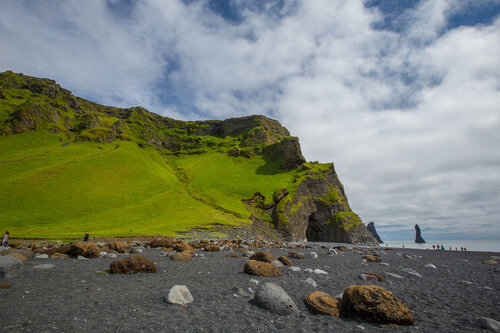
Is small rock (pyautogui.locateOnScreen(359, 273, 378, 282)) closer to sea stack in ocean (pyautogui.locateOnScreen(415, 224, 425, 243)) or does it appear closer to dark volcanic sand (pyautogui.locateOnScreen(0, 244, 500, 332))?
dark volcanic sand (pyautogui.locateOnScreen(0, 244, 500, 332))

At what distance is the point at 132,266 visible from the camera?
1086 centimetres

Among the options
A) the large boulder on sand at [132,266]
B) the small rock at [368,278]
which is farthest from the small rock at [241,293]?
the small rock at [368,278]

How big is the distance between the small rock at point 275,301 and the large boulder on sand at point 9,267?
365 inches

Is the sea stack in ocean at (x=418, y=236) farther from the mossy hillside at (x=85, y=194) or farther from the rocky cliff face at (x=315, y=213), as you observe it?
the mossy hillside at (x=85, y=194)

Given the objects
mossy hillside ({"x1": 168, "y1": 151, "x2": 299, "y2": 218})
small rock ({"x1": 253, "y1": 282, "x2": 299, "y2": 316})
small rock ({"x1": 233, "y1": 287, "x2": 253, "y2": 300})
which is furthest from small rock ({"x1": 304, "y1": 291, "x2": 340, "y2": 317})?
mossy hillside ({"x1": 168, "y1": 151, "x2": 299, "y2": 218})

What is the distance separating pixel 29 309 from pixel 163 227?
140ft

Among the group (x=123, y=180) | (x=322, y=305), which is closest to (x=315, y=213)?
(x=123, y=180)

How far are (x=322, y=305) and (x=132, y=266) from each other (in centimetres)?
866

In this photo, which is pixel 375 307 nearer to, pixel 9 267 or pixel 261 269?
pixel 261 269

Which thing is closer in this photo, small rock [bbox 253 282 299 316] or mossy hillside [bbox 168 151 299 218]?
small rock [bbox 253 282 299 316]

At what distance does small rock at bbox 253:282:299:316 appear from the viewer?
627 cm

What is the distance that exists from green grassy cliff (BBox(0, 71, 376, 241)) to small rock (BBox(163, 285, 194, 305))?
125ft

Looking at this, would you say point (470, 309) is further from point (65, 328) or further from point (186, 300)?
point (65, 328)

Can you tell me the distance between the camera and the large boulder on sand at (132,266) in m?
10.6
